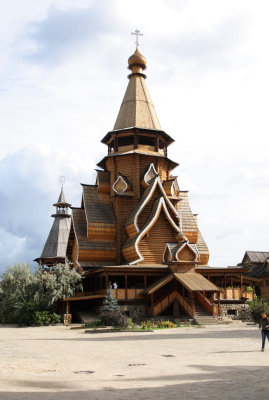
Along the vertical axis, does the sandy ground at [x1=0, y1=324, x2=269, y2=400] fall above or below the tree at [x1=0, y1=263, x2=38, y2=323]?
below

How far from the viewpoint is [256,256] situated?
61094 millimetres

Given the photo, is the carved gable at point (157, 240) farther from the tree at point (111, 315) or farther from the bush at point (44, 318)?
the bush at point (44, 318)

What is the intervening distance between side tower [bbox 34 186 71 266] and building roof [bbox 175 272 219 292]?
86.2 feet

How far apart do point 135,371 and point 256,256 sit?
53.3 m

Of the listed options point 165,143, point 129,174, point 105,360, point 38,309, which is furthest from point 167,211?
point 105,360

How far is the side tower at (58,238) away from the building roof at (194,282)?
86.2 ft

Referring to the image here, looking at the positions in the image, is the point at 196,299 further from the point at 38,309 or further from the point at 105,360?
the point at 105,360

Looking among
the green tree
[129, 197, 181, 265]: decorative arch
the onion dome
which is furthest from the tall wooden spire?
the green tree

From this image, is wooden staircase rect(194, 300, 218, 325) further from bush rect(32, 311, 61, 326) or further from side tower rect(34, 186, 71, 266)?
side tower rect(34, 186, 71, 266)

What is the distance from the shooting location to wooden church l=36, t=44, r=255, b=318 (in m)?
30.3

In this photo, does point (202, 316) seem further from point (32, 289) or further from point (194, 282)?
point (32, 289)

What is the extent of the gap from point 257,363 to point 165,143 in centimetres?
3136

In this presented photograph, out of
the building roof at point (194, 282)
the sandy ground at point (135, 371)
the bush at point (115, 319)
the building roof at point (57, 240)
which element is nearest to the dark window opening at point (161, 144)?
the building roof at point (194, 282)

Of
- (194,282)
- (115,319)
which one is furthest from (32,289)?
(194,282)
